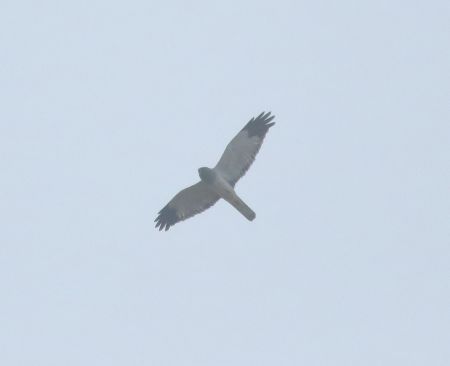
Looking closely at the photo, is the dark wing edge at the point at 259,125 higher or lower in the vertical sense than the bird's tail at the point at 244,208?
higher

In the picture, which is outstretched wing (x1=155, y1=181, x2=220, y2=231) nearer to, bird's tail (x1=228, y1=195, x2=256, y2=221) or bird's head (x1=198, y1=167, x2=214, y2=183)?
bird's head (x1=198, y1=167, x2=214, y2=183)

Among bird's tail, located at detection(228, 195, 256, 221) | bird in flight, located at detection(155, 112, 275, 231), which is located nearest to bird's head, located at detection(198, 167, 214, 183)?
bird in flight, located at detection(155, 112, 275, 231)

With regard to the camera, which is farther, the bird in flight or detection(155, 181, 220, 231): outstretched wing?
detection(155, 181, 220, 231): outstretched wing

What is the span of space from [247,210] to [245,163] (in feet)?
4.46

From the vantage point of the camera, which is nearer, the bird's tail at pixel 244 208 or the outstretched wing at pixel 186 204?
the bird's tail at pixel 244 208

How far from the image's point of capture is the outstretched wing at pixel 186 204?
28.1 m

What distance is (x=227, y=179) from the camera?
2783cm

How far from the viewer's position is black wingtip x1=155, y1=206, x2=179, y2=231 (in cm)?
2888

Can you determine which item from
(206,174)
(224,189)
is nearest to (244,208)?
(224,189)

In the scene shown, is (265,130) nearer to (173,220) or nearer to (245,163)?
(245,163)

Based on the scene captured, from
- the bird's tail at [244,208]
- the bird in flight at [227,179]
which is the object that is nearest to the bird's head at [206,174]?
the bird in flight at [227,179]

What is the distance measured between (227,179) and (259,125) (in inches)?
69.6

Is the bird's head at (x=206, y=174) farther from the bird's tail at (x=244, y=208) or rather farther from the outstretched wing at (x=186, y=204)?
the bird's tail at (x=244, y=208)

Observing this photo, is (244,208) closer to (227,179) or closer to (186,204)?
(227,179)
